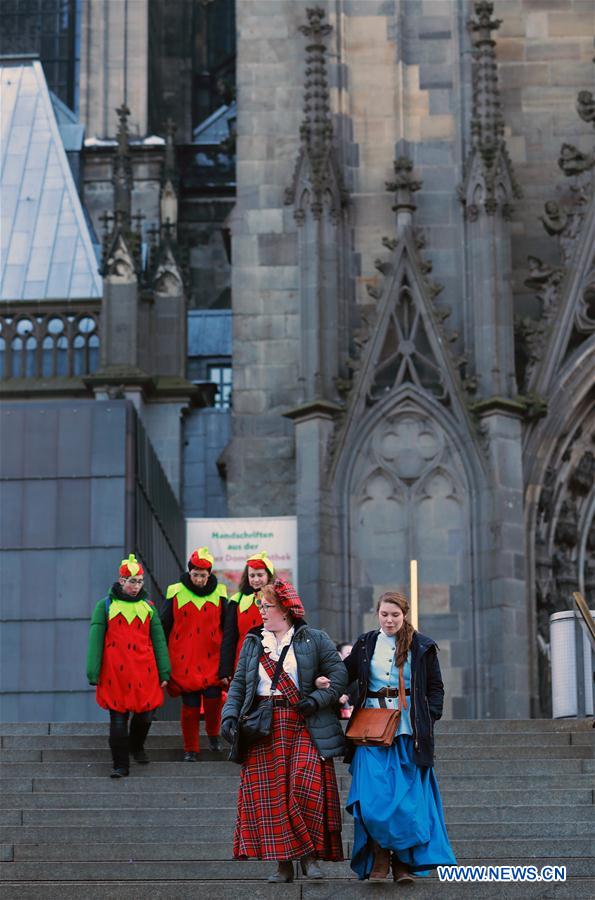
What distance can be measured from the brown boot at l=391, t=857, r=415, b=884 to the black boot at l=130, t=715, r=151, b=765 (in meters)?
4.46

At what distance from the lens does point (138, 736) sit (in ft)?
54.3

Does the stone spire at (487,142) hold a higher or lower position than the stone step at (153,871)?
higher

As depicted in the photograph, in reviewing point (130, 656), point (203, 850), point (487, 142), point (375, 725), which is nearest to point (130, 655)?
point (130, 656)

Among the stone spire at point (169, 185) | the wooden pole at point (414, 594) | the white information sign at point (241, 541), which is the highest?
the stone spire at point (169, 185)

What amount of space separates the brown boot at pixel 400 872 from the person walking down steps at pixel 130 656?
4.33 meters

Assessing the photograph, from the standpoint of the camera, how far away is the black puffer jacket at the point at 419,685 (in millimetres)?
12445

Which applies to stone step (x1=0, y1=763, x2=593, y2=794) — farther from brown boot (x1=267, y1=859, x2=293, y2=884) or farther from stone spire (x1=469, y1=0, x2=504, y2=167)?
stone spire (x1=469, y1=0, x2=504, y2=167)

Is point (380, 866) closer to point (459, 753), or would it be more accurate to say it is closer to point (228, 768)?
point (228, 768)

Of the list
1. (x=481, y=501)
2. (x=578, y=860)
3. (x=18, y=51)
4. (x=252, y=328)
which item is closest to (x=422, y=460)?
(x=481, y=501)

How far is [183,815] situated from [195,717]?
2.10 meters

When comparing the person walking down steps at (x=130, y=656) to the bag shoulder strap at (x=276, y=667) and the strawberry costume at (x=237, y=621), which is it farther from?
the bag shoulder strap at (x=276, y=667)

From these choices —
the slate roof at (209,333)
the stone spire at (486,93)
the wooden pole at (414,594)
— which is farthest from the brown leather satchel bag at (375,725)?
the slate roof at (209,333)

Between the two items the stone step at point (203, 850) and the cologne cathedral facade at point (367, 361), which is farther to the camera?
the cologne cathedral facade at point (367, 361)

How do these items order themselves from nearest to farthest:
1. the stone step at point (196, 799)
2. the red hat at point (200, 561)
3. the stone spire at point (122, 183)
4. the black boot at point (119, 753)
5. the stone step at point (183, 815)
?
the stone step at point (183, 815) < the stone step at point (196, 799) < the black boot at point (119, 753) < the red hat at point (200, 561) < the stone spire at point (122, 183)
